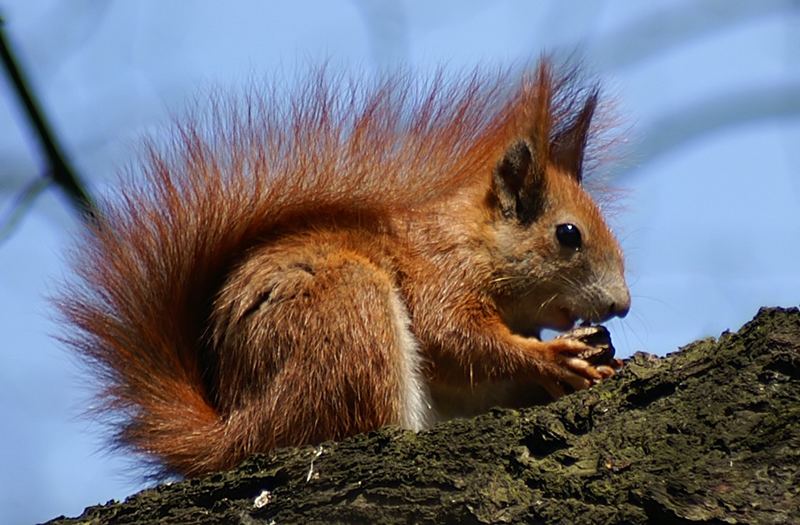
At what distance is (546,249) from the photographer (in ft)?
12.1

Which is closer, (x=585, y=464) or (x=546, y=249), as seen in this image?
(x=585, y=464)

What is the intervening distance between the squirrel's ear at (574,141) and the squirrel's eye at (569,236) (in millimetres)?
351

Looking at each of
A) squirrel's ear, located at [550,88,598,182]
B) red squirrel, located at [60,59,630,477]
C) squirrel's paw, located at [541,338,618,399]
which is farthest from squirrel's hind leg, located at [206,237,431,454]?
squirrel's ear, located at [550,88,598,182]

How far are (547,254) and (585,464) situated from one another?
1549 millimetres

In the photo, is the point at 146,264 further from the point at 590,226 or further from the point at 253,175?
the point at 590,226

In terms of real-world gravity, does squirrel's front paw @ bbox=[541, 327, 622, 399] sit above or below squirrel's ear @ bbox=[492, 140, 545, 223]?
below

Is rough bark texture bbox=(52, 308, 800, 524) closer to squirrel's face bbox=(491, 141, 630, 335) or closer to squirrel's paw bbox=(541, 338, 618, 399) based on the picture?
squirrel's paw bbox=(541, 338, 618, 399)

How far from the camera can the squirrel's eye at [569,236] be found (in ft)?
12.1

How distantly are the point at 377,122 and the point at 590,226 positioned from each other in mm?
836

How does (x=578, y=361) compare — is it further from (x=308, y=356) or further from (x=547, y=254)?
(x=308, y=356)

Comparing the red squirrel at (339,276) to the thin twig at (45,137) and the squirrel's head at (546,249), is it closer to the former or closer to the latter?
the squirrel's head at (546,249)

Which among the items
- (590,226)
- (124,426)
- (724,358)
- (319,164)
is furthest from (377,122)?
(724,358)

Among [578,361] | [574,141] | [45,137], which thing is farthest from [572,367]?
[45,137]

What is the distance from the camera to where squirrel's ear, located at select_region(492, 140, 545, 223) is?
3719 millimetres
